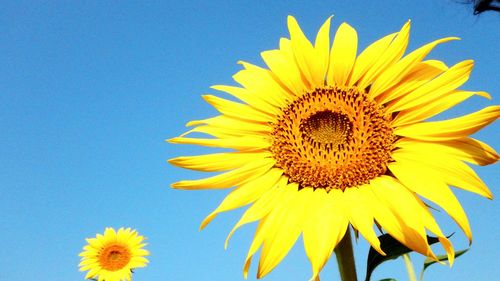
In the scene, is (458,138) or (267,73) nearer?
(458,138)

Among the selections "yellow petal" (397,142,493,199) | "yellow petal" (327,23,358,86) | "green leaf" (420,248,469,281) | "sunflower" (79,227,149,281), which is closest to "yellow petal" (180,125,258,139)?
"yellow petal" (327,23,358,86)

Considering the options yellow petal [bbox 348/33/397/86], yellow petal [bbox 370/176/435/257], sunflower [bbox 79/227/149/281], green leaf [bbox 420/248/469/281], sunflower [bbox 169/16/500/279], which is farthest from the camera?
sunflower [bbox 79/227/149/281]

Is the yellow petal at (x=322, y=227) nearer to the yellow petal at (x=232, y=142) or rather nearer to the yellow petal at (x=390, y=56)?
the yellow petal at (x=232, y=142)

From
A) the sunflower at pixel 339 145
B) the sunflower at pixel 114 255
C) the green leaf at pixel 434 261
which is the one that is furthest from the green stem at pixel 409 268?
the sunflower at pixel 114 255

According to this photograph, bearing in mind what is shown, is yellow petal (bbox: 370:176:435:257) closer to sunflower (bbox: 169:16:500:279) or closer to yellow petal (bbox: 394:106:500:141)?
sunflower (bbox: 169:16:500:279)

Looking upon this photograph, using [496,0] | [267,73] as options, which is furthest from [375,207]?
[496,0]

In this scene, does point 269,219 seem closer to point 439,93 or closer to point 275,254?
point 275,254

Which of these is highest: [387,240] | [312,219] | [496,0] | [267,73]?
[496,0]
